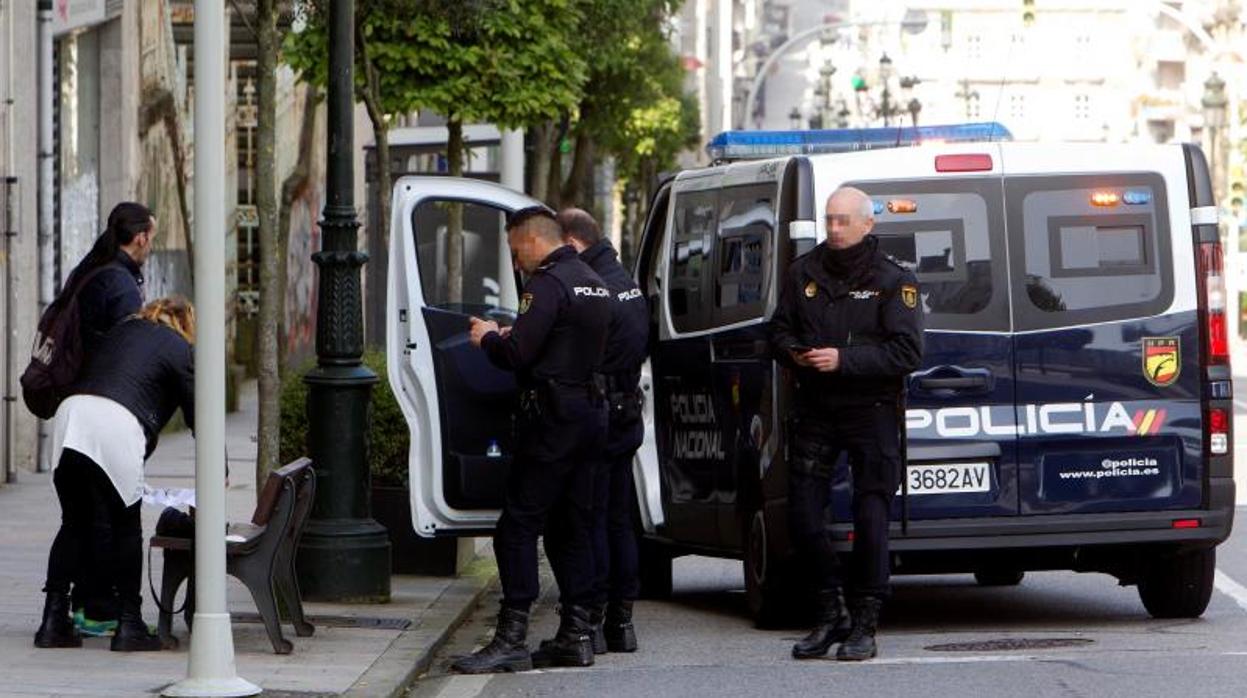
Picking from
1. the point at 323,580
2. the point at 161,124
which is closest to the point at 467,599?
the point at 323,580

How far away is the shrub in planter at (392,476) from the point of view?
1359 cm

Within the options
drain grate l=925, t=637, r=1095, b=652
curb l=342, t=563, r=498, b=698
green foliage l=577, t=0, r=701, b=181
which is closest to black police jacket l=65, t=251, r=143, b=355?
curb l=342, t=563, r=498, b=698

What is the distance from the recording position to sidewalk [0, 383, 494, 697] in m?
9.73

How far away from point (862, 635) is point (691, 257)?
2.57 m

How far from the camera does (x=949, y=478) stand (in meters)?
11.4

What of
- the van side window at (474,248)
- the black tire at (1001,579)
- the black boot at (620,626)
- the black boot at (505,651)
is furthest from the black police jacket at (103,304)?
the van side window at (474,248)

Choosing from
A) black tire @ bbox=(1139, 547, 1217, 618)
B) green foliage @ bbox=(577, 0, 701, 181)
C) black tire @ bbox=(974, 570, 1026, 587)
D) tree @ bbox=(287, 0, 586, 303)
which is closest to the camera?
black tire @ bbox=(1139, 547, 1217, 618)

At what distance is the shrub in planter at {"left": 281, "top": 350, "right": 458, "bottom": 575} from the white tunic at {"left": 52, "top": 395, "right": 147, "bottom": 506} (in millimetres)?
3100

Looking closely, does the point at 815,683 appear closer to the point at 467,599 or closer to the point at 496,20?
the point at 467,599

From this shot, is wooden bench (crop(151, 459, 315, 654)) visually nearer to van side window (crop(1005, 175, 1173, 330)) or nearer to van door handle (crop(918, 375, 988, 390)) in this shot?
van door handle (crop(918, 375, 988, 390))

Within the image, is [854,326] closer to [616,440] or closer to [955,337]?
[955,337]

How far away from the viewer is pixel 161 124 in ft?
86.1

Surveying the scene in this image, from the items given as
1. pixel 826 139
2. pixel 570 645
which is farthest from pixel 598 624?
pixel 826 139

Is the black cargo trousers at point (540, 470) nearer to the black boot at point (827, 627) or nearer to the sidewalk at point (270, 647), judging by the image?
the sidewalk at point (270, 647)
